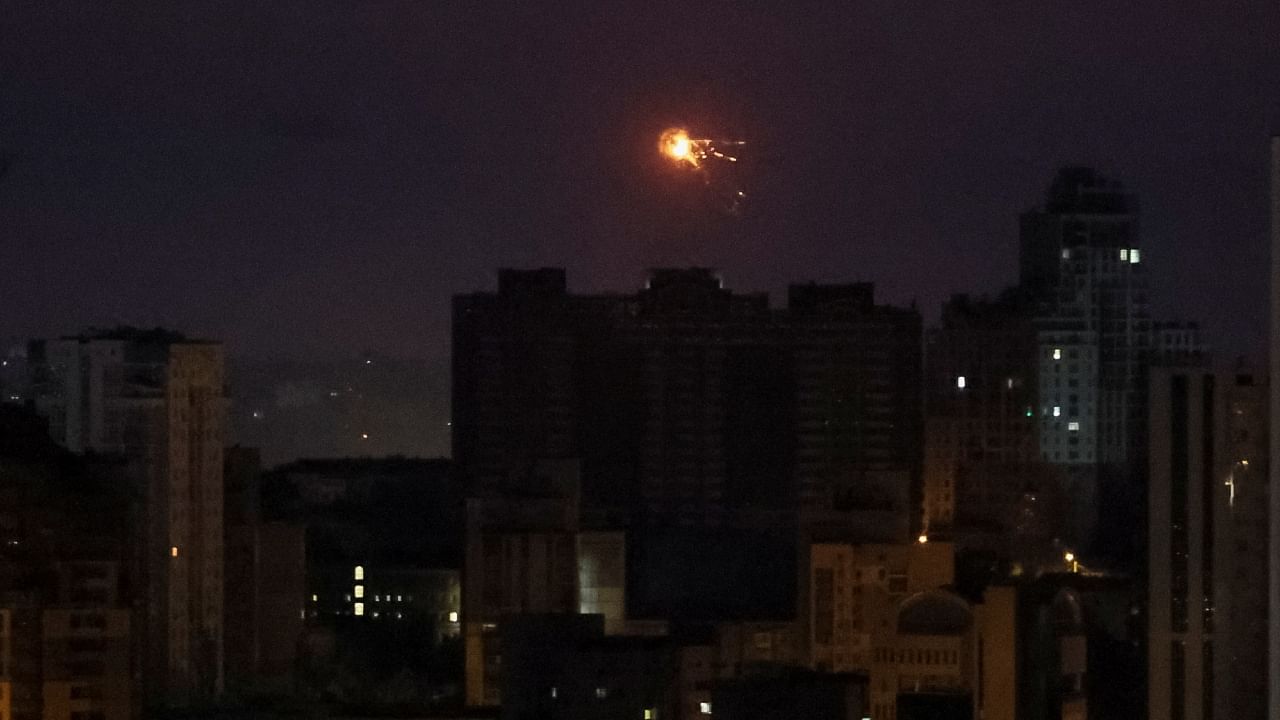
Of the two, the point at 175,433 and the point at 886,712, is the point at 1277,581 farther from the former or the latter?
the point at 175,433

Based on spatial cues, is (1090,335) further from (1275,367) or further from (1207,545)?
(1275,367)

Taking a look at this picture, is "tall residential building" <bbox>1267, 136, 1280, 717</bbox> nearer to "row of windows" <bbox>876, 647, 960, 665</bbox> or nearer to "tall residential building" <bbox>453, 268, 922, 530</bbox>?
"row of windows" <bbox>876, 647, 960, 665</bbox>

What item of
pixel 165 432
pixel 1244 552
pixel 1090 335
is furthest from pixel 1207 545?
pixel 1090 335

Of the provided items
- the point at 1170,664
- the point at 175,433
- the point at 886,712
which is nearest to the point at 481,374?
the point at 175,433

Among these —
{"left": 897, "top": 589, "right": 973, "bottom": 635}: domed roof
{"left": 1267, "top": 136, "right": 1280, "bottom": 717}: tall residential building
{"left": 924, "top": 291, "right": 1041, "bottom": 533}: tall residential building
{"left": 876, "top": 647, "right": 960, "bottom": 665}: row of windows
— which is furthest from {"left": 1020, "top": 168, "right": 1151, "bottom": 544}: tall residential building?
{"left": 1267, "top": 136, "right": 1280, "bottom": 717}: tall residential building

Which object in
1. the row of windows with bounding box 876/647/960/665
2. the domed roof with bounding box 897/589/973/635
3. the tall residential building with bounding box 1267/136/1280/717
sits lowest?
the row of windows with bounding box 876/647/960/665
